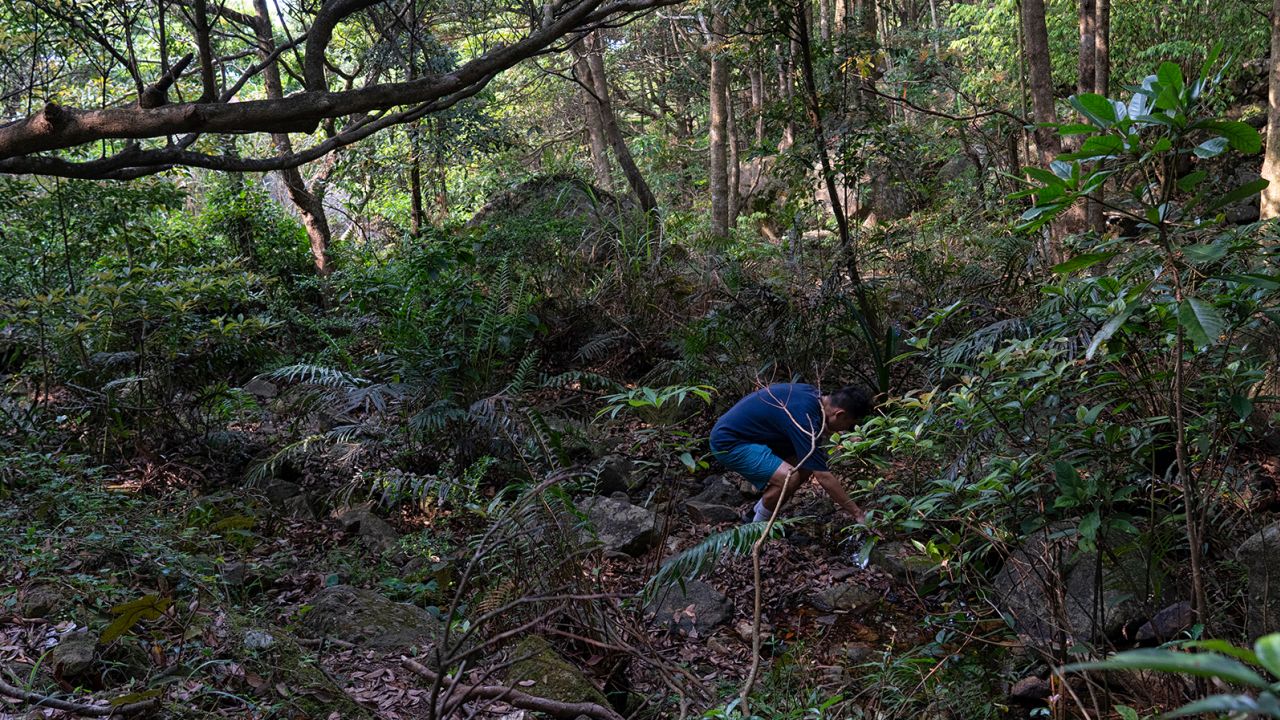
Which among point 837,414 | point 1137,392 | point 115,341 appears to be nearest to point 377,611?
point 837,414

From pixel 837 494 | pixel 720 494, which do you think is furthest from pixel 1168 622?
pixel 720 494

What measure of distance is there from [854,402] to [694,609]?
1.52m

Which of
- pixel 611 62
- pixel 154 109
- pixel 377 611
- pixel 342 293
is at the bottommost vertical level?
pixel 377 611

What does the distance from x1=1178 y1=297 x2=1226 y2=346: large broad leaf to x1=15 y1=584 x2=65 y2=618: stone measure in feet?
12.9

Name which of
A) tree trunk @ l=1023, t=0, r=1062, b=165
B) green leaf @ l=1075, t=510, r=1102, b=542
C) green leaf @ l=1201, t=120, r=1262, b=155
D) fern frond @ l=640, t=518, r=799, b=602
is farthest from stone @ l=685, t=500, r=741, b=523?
tree trunk @ l=1023, t=0, r=1062, b=165

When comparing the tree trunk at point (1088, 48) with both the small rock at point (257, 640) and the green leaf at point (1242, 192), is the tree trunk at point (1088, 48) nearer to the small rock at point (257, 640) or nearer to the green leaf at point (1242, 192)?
the green leaf at point (1242, 192)

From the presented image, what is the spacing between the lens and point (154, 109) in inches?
157

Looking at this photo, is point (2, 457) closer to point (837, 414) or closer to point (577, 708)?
point (577, 708)

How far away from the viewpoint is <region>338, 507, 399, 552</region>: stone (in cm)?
557

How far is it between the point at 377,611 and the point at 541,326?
3.88 m

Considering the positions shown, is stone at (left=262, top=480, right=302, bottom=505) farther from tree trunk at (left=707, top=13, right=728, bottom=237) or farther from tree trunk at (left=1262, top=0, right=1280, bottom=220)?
tree trunk at (left=707, top=13, right=728, bottom=237)

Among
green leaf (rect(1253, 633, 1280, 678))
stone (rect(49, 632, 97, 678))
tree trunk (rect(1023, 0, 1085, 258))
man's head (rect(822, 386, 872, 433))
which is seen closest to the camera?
green leaf (rect(1253, 633, 1280, 678))

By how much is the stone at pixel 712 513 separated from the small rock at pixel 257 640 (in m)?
3.28

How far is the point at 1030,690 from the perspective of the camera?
3594 millimetres
